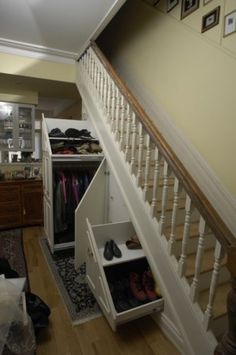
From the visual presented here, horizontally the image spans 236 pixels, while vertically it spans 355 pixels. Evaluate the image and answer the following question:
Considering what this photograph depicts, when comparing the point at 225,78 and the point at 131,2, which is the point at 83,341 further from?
the point at 131,2

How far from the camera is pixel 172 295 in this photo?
1524 millimetres

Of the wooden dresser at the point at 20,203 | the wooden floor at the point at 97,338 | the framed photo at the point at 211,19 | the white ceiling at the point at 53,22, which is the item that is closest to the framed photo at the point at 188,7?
the framed photo at the point at 211,19

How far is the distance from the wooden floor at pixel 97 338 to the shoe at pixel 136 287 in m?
0.25

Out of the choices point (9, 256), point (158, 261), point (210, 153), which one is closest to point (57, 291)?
point (9, 256)

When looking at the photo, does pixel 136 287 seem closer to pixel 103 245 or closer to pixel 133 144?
pixel 103 245

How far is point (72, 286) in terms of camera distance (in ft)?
7.50

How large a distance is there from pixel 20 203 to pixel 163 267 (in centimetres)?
294

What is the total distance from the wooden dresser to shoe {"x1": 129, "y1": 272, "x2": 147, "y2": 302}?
237 centimetres

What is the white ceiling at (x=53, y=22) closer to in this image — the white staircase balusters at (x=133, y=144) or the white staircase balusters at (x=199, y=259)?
the white staircase balusters at (x=133, y=144)

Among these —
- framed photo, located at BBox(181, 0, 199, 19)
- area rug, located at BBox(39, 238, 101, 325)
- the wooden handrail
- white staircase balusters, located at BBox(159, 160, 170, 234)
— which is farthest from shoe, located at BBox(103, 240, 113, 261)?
framed photo, located at BBox(181, 0, 199, 19)

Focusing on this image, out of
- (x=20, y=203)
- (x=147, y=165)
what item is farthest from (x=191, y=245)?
(x=20, y=203)

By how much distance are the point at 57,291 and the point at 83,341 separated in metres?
0.63

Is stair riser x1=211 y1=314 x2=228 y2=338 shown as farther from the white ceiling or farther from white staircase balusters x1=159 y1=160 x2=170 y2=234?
the white ceiling

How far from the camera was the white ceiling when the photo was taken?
213 cm
